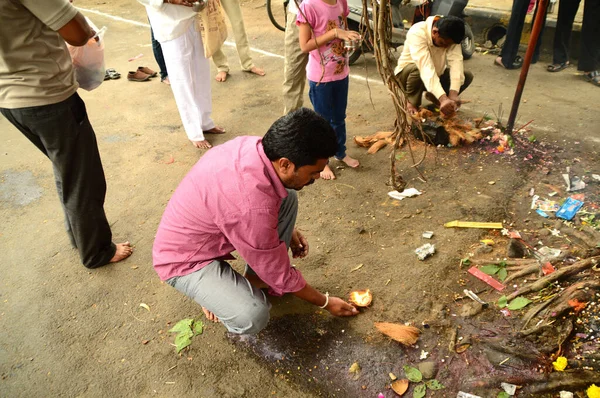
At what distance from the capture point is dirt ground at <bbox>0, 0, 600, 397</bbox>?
2.20 metres

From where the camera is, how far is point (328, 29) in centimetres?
303

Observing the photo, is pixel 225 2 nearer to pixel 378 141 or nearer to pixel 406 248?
pixel 378 141

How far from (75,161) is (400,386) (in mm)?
2118

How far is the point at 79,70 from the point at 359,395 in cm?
243

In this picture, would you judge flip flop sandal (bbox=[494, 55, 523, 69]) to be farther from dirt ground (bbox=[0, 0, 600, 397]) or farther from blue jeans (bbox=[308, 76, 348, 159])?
blue jeans (bbox=[308, 76, 348, 159])

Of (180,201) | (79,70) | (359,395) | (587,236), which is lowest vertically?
(359,395)

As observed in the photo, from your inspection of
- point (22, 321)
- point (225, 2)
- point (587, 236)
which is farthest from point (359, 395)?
point (225, 2)

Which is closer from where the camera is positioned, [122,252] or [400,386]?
[400,386]

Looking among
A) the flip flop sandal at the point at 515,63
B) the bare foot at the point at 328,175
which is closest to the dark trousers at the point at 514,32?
the flip flop sandal at the point at 515,63

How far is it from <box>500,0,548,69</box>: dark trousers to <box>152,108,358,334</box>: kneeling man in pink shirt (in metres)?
4.22

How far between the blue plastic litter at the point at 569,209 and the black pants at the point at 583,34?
2782mm

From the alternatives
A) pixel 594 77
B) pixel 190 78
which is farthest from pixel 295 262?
pixel 594 77

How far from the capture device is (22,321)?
257 centimetres

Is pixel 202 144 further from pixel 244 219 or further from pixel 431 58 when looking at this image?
pixel 244 219
